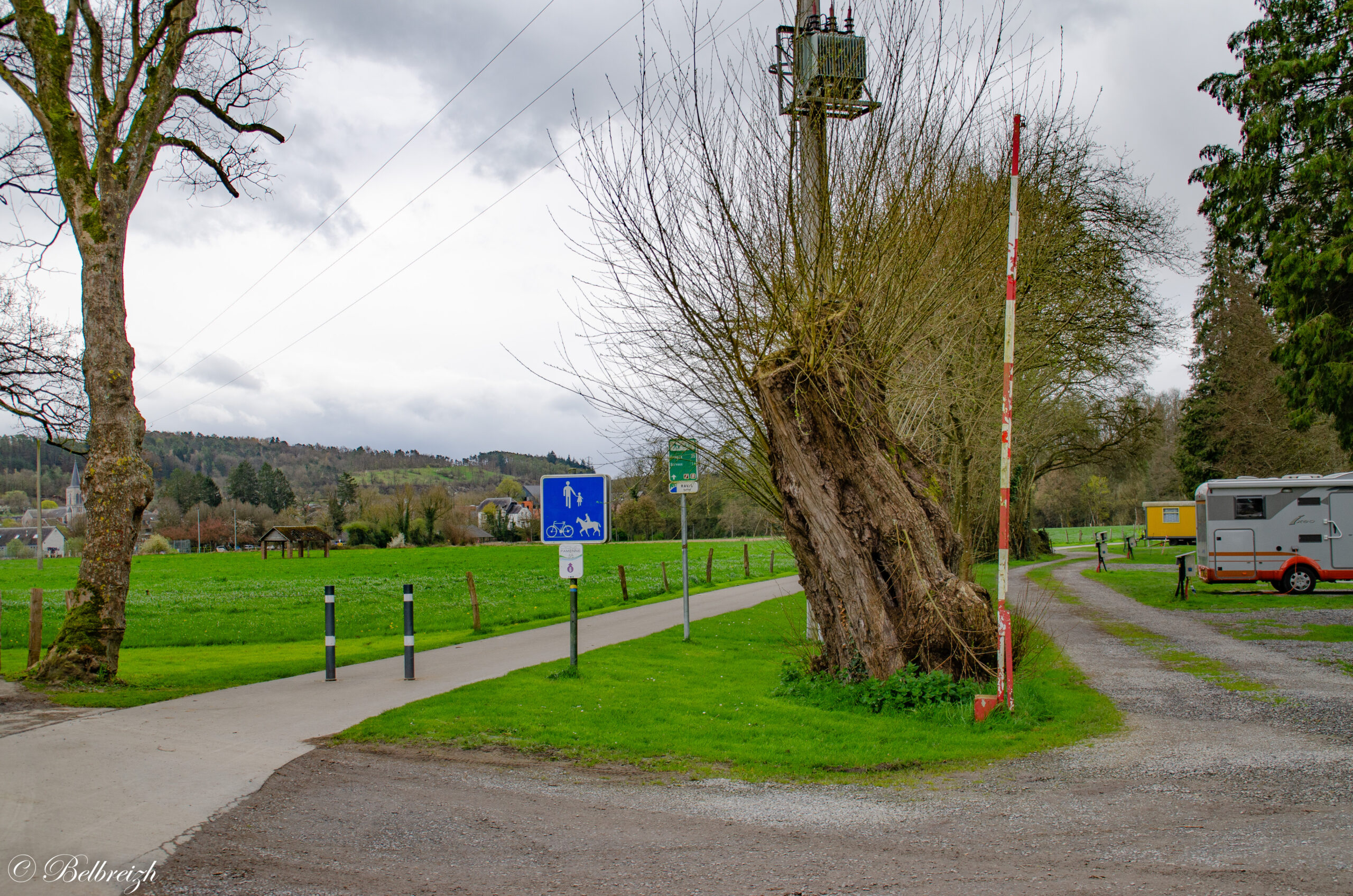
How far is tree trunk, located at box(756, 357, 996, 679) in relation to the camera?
816cm

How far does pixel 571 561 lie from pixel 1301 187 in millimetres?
21965

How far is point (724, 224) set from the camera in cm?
804

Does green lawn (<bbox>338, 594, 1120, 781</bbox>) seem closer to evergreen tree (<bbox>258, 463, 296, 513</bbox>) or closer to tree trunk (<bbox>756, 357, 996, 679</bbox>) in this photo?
tree trunk (<bbox>756, 357, 996, 679</bbox>)

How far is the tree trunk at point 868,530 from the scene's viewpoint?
8164 millimetres

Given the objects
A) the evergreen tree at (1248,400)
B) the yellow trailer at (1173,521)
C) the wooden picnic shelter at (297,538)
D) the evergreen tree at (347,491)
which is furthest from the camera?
the evergreen tree at (347,491)

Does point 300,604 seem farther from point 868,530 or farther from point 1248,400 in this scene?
point 1248,400

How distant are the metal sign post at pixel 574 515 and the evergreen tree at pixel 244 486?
465ft

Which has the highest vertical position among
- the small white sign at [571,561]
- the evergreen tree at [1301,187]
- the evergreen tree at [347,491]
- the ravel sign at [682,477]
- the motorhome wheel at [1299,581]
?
the evergreen tree at [1301,187]

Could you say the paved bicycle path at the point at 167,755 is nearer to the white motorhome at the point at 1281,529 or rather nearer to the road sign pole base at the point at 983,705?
the road sign pole base at the point at 983,705

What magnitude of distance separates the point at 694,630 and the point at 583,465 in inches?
259

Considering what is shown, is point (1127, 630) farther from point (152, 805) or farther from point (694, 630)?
point (152, 805)

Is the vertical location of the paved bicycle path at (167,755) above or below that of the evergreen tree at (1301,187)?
below

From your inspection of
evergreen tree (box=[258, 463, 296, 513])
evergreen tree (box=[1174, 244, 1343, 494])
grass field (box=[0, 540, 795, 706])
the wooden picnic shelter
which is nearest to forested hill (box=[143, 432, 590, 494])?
evergreen tree (box=[258, 463, 296, 513])

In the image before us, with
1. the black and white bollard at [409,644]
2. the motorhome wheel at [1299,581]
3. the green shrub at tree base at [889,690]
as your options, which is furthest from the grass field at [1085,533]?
the black and white bollard at [409,644]
